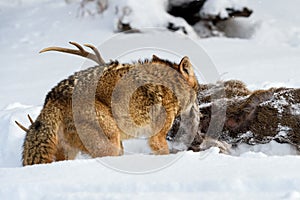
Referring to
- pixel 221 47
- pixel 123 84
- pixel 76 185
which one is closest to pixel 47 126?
pixel 123 84

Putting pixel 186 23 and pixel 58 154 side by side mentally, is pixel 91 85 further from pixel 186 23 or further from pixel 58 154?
pixel 186 23

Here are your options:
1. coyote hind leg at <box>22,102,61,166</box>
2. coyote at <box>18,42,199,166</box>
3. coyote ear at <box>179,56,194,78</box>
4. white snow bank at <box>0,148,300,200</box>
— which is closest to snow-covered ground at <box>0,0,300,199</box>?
white snow bank at <box>0,148,300,200</box>

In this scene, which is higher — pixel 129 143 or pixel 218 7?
pixel 129 143

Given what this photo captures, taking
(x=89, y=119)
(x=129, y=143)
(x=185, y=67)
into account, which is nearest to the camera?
(x=89, y=119)

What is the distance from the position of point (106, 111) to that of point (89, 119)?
16cm

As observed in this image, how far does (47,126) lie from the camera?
15.0ft

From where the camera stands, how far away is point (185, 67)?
5.07 m

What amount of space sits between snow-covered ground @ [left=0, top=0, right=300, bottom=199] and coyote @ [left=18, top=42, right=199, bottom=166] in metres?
0.34

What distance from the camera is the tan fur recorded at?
4535mm

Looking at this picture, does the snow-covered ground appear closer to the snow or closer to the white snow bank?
the white snow bank

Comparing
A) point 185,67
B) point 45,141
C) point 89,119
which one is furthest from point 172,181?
point 185,67

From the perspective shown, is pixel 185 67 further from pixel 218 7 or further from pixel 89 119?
pixel 218 7

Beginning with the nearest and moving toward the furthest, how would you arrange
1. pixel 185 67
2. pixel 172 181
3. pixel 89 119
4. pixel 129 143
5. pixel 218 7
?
pixel 172 181 < pixel 89 119 < pixel 185 67 < pixel 129 143 < pixel 218 7

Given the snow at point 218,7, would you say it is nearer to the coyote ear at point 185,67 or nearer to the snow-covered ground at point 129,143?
the snow-covered ground at point 129,143
